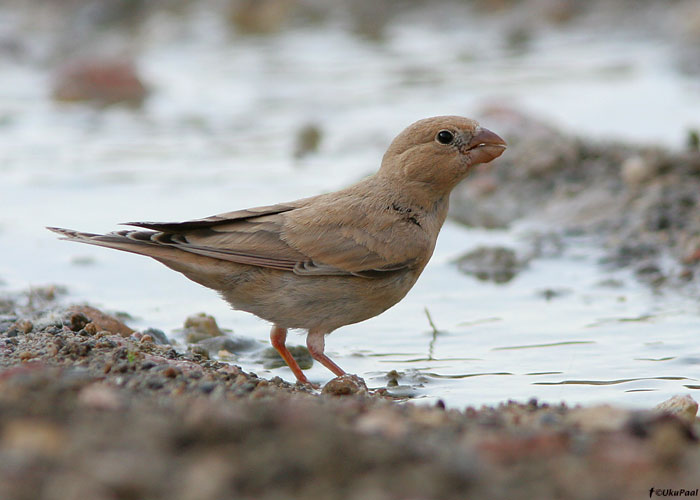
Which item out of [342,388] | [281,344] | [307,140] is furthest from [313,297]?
[307,140]

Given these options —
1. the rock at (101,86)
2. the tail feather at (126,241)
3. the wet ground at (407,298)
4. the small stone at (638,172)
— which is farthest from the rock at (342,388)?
the rock at (101,86)

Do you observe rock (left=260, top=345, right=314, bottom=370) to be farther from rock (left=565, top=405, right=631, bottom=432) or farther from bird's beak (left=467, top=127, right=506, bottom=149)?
rock (left=565, top=405, right=631, bottom=432)

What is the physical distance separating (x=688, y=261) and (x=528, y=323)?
1503 millimetres

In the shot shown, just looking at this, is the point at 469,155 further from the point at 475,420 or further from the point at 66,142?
the point at 66,142

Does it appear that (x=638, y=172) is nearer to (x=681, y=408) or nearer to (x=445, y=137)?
(x=445, y=137)

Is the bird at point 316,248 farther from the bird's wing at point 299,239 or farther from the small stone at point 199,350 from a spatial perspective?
the small stone at point 199,350

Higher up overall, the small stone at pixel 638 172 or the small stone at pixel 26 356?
the small stone at pixel 638 172

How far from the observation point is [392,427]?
334cm

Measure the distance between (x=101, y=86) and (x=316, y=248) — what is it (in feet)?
29.9

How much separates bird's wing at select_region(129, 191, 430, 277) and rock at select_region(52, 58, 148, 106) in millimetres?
8553

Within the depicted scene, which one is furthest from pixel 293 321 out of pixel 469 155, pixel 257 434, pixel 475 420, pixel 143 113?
pixel 143 113

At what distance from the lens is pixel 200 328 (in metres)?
6.25

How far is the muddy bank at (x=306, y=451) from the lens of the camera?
2566 millimetres

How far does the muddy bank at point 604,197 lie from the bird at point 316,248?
6.69 ft
